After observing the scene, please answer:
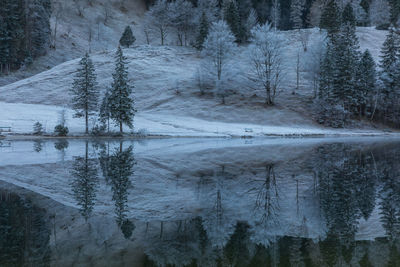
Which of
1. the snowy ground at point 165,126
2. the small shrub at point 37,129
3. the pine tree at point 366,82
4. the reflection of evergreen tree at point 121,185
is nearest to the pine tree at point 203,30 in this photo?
the snowy ground at point 165,126

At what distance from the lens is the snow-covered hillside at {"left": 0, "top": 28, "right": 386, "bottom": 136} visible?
50.9 meters

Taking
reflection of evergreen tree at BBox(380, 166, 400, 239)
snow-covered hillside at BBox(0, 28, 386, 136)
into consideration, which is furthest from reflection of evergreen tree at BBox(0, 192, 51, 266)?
snow-covered hillside at BBox(0, 28, 386, 136)

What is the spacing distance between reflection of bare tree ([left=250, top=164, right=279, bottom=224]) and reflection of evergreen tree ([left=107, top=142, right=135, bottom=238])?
133 inches

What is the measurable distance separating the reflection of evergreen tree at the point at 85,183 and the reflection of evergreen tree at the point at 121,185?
2.31ft

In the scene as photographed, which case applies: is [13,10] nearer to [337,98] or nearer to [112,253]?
[337,98]

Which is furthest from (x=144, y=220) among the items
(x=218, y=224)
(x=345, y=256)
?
(x=345, y=256)

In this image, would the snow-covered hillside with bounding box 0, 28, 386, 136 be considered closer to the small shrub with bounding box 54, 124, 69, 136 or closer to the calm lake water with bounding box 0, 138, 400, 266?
the small shrub with bounding box 54, 124, 69, 136

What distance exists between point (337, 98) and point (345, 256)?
57920 mm

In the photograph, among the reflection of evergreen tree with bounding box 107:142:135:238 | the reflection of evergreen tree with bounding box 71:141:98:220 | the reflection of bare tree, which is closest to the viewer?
the reflection of evergreen tree with bounding box 107:142:135:238

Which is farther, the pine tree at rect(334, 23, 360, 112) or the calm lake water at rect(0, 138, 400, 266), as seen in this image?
the pine tree at rect(334, 23, 360, 112)

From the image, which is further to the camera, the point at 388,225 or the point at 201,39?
the point at 201,39

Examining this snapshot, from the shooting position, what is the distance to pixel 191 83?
234 feet

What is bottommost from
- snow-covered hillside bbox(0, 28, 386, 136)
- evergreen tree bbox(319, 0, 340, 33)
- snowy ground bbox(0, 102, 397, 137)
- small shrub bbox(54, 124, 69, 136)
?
small shrub bbox(54, 124, 69, 136)

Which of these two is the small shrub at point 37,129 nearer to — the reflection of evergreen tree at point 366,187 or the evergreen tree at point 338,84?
the reflection of evergreen tree at point 366,187
